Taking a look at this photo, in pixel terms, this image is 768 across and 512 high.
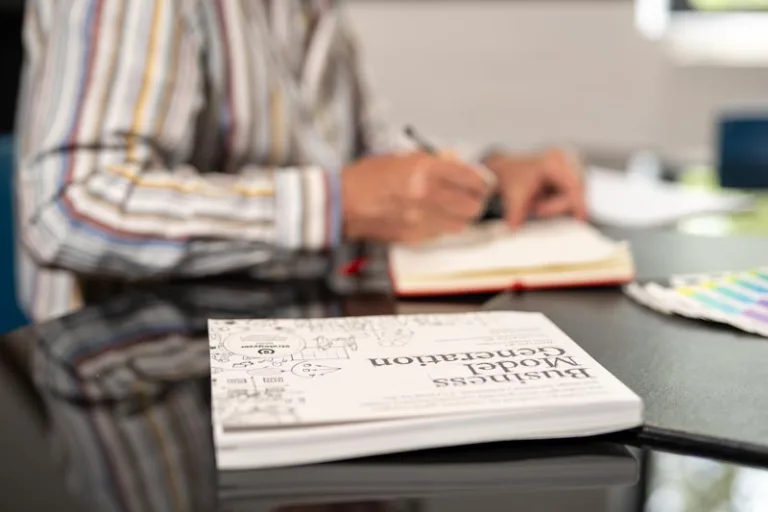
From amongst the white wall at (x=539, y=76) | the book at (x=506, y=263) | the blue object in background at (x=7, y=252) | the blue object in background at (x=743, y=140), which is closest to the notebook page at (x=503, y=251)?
the book at (x=506, y=263)

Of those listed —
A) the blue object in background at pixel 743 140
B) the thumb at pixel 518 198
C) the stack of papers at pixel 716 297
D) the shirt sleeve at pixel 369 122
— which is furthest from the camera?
the blue object in background at pixel 743 140

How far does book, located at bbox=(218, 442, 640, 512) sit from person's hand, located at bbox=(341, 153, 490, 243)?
449mm

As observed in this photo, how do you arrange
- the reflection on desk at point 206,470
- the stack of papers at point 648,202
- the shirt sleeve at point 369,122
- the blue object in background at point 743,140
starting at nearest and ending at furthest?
the reflection on desk at point 206,470
the stack of papers at point 648,202
the shirt sleeve at point 369,122
the blue object in background at point 743,140

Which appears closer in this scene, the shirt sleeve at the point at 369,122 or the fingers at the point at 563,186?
the fingers at the point at 563,186

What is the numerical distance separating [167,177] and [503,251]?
0.34 metres

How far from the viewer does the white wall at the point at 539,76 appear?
2.71m

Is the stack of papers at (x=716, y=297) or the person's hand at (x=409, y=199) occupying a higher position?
the person's hand at (x=409, y=199)

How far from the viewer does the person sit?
90cm

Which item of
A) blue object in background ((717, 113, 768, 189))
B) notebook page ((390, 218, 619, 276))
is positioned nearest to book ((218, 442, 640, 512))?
notebook page ((390, 218, 619, 276))

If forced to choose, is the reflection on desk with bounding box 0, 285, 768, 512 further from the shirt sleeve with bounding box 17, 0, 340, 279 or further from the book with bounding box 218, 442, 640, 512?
the shirt sleeve with bounding box 17, 0, 340, 279

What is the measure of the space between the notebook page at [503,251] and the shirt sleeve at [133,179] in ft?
0.32

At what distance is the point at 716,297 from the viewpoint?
2.59 feet

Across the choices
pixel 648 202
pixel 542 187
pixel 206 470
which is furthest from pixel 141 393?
pixel 648 202

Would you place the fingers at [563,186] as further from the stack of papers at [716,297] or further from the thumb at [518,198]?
the stack of papers at [716,297]
